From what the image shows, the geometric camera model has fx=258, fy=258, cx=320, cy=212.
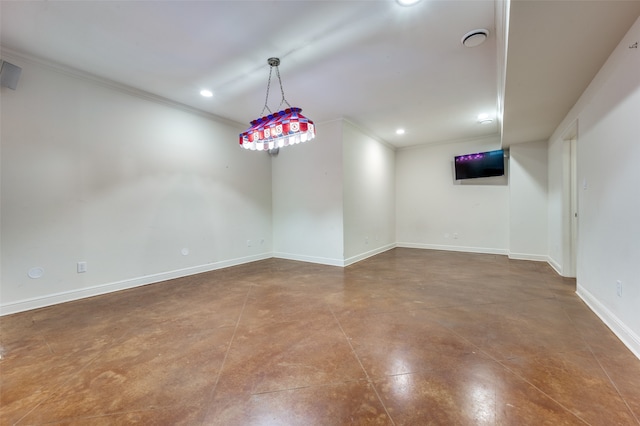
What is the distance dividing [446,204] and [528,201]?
172 centimetres

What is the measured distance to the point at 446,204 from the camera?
6711 millimetres

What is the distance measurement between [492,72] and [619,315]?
9.47 ft

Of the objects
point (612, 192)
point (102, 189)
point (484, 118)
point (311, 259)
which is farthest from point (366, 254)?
point (102, 189)

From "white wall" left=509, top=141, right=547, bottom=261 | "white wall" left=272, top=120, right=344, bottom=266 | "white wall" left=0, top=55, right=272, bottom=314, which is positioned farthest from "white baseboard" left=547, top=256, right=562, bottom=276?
"white wall" left=0, top=55, right=272, bottom=314

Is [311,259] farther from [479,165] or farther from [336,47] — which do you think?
[479,165]

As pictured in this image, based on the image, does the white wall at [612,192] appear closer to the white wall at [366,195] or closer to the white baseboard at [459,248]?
the white baseboard at [459,248]

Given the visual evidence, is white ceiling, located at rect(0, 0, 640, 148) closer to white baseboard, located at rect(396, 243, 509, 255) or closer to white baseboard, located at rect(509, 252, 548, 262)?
white baseboard, located at rect(509, 252, 548, 262)

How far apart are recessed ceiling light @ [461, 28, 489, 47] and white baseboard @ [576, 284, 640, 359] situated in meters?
2.85

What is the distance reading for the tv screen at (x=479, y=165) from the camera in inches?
233

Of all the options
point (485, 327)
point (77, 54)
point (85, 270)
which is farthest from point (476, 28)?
point (85, 270)

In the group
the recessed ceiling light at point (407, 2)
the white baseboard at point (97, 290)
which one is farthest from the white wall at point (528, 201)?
the white baseboard at point (97, 290)

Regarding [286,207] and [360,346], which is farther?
[286,207]

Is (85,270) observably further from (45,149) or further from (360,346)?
(360,346)

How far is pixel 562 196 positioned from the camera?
13.7ft
